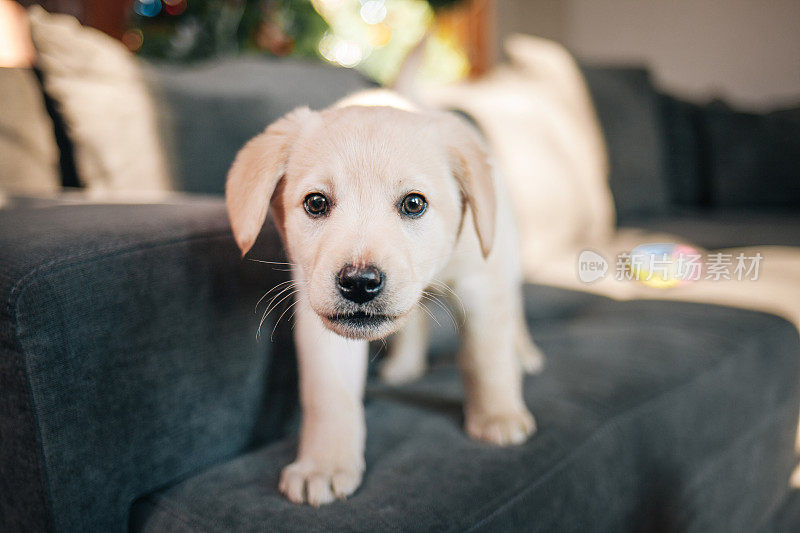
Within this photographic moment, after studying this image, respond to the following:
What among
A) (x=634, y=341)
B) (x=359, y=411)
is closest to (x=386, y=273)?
(x=359, y=411)

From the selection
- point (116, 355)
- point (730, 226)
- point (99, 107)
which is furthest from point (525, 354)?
point (730, 226)

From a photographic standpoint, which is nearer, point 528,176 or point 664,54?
point 528,176

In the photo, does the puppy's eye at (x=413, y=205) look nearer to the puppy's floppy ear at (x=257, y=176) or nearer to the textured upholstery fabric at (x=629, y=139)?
the puppy's floppy ear at (x=257, y=176)

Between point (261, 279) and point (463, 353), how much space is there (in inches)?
14.8

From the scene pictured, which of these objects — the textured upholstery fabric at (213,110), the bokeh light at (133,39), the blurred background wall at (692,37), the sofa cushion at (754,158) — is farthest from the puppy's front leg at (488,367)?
the blurred background wall at (692,37)

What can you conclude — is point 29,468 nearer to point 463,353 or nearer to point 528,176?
point 463,353

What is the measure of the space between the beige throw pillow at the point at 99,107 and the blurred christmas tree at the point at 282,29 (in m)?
1.18

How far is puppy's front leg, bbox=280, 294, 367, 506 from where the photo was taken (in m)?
0.75

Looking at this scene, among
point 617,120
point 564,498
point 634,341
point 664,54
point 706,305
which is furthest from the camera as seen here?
point 664,54

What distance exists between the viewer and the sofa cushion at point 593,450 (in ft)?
2.39

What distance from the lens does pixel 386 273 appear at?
26.1 inches

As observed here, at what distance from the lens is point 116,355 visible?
72 cm

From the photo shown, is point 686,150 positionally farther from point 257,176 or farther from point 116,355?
point 116,355

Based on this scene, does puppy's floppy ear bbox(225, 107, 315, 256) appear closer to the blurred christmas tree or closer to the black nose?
the black nose
